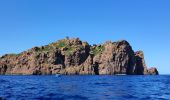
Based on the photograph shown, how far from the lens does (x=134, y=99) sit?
169ft

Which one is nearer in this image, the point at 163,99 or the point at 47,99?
the point at 47,99

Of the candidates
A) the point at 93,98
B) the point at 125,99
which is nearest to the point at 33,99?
the point at 93,98

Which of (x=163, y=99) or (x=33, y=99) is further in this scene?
(x=163, y=99)

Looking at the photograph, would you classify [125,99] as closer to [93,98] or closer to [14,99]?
[93,98]

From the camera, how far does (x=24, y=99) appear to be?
164ft

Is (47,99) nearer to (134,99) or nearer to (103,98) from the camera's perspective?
(103,98)

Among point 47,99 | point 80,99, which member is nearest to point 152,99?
point 80,99

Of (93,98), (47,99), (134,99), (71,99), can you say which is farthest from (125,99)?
(47,99)

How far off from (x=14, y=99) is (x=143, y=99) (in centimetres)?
1932

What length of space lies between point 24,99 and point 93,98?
10375 millimetres

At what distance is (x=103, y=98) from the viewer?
52219mm

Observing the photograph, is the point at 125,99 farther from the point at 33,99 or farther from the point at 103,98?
the point at 33,99

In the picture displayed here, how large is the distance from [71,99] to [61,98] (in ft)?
7.46

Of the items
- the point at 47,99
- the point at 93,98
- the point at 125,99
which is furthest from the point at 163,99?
the point at 47,99
